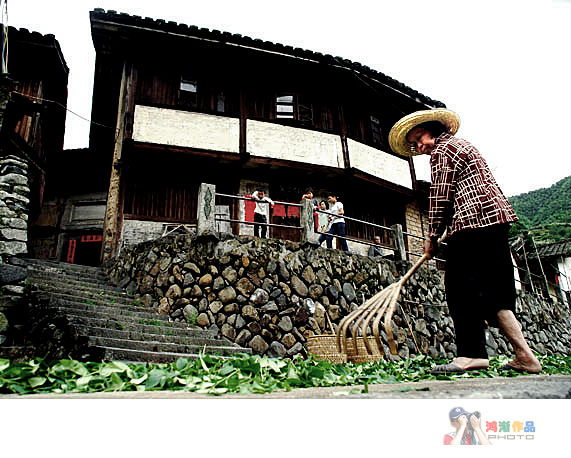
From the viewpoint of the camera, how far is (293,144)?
1098 cm

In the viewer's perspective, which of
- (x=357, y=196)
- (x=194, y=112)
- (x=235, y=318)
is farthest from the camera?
(x=357, y=196)

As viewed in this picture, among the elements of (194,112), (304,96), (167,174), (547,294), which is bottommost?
(547,294)

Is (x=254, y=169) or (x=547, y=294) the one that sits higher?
(x=254, y=169)

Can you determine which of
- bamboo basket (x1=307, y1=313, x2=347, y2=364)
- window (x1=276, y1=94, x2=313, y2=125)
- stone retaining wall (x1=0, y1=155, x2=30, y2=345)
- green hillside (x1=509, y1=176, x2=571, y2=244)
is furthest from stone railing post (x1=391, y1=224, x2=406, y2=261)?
green hillside (x1=509, y1=176, x2=571, y2=244)

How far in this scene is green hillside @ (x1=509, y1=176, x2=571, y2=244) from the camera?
22.2m

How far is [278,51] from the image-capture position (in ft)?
35.9

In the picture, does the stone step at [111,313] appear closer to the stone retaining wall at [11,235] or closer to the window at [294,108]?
the stone retaining wall at [11,235]

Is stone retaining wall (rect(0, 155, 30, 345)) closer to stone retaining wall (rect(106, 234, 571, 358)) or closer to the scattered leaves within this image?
stone retaining wall (rect(106, 234, 571, 358))

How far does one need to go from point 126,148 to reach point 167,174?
3.85ft

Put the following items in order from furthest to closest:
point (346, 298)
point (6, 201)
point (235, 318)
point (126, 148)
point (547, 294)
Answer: point (547, 294) < point (126, 148) < point (346, 298) < point (235, 318) < point (6, 201)

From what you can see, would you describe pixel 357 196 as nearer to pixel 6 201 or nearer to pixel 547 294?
pixel 547 294

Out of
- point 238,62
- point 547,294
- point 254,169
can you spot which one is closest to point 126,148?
point 254,169

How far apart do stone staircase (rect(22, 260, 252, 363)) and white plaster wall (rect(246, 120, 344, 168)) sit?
519cm

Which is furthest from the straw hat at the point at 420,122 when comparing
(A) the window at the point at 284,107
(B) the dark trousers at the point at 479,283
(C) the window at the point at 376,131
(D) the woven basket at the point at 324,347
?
(C) the window at the point at 376,131
